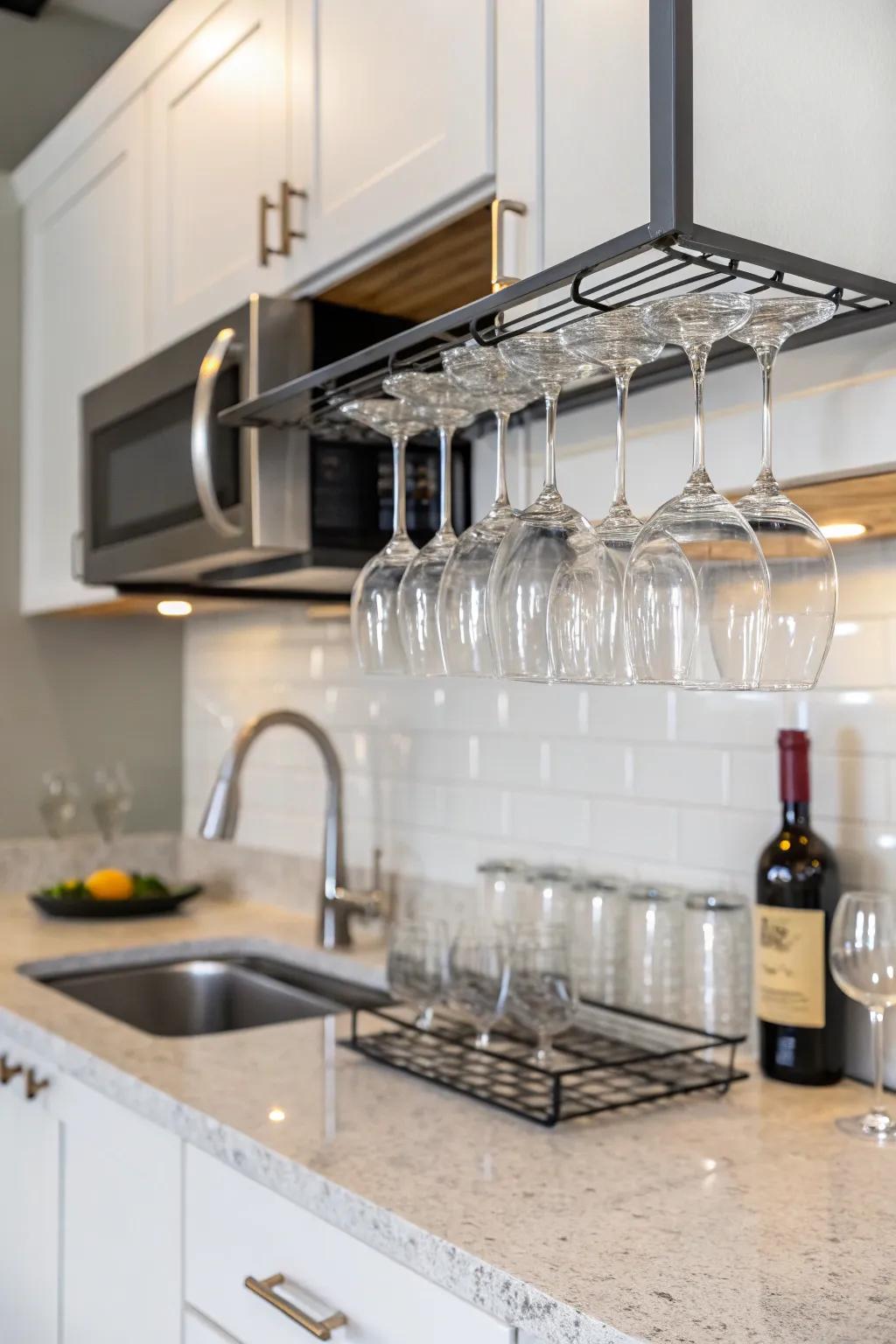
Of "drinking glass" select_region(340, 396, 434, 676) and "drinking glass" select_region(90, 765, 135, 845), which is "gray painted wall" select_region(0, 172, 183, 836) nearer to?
"drinking glass" select_region(90, 765, 135, 845)

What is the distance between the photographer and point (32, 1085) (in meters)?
1.80

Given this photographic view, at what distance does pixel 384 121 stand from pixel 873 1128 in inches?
50.2

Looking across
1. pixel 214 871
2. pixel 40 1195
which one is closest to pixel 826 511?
pixel 40 1195

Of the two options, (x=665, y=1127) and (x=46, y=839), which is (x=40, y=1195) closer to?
(x=665, y=1127)

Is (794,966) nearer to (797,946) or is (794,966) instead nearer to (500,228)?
(797,946)

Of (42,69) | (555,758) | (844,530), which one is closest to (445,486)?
(844,530)

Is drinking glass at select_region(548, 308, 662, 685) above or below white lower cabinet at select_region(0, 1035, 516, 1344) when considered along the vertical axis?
above

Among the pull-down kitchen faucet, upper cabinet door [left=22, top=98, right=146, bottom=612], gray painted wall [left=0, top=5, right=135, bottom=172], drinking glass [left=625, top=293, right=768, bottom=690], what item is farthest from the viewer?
gray painted wall [left=0, top=5, right=135, bottom=172]

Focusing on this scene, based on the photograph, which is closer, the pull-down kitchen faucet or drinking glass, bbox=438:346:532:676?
drinking glass, bbox=438:346:532:676

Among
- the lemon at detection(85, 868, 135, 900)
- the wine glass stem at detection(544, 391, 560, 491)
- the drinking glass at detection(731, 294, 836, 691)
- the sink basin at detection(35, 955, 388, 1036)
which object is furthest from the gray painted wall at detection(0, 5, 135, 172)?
the drinking glass at detection(731, 294, 836, 691)

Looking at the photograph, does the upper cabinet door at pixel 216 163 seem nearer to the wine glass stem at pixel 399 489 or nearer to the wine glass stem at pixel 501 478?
the wine glass stem at pixel 399 489

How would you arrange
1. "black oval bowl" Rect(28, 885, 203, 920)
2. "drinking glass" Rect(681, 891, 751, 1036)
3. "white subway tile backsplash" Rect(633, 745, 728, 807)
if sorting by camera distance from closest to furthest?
"drinking glass" Rect(681, 891, 751, 1036) < "white subway tile backsplash" Rect(633, 745, 728, 807) < "black oval bowl" Rect(28, 885, 203, 920)

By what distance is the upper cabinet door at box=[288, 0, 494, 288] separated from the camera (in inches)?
55.2

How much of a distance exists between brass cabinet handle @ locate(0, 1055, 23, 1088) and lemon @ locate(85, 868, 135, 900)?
75 cm
